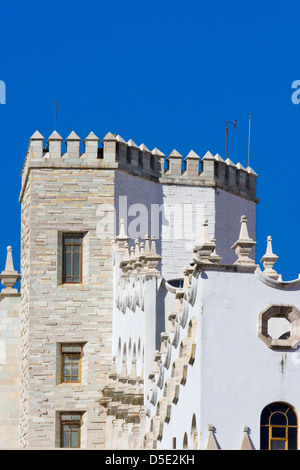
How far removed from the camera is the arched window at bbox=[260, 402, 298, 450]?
43500mm

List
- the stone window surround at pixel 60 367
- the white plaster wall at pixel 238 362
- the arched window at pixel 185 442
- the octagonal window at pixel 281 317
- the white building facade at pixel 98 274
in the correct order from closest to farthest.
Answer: the white plaster wall at pixel 238 362
the octagonal window at pixel 281 317
the arched window at pixel 185 442
the white building facade at pixel 98 274
the stone window surround at pixel 60 367

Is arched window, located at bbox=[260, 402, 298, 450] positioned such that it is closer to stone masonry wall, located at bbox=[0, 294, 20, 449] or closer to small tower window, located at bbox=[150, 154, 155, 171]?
small tower window, located at bbox=[150, 154, 155, 171]

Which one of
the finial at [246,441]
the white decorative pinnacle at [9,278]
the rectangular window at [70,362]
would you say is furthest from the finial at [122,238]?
the finial at [246,441]

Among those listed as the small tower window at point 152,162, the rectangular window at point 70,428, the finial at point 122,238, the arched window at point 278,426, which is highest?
the small tower window at point 152,162

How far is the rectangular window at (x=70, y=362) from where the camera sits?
220ft

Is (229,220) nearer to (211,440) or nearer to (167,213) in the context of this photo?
(167,213)

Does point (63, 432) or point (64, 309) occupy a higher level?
point (64, 309)

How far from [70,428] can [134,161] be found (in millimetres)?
10774

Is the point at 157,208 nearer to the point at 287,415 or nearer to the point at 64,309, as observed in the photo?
the point at 64,309

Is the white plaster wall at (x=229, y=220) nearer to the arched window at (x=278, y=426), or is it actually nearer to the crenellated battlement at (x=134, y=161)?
the crenellated battlement at (x=134, y=161)

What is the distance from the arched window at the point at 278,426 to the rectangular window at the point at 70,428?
23.7m

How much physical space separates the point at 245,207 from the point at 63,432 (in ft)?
41.2
